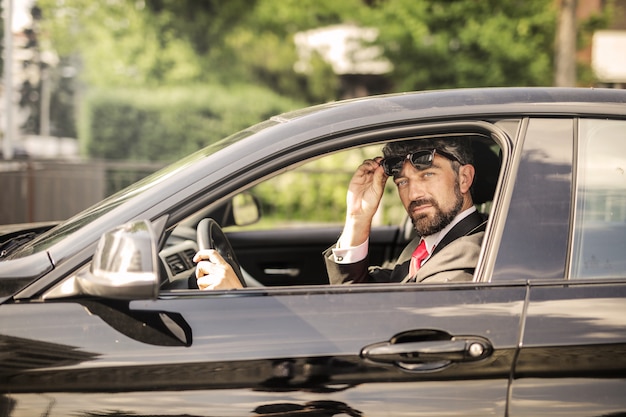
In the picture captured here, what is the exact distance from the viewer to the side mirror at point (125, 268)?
2043 mm

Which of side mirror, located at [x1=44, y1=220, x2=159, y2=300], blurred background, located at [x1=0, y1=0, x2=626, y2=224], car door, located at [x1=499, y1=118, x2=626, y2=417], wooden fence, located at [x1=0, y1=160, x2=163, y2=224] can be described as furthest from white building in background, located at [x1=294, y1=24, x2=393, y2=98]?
side mirror, located at [x1=44, y1=220, x2=159, y2=300]

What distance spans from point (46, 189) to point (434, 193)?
20.7 ft

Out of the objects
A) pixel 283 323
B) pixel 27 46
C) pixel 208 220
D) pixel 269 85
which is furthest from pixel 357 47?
pixel 283 323

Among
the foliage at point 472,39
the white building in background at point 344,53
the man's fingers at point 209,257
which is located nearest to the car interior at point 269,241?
the man's fingers at point 209,257

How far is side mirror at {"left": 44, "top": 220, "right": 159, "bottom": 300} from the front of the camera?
6.70 feet

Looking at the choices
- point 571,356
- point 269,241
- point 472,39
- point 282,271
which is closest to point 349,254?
point 571,356

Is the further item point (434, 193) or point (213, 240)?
point (213, 240)

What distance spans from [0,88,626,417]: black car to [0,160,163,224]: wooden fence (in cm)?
596

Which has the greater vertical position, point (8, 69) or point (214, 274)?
point (8, 69)

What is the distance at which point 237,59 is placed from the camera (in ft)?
60.2

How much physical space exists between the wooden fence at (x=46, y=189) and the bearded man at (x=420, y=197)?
226 inches

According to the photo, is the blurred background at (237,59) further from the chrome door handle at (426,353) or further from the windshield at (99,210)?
the chrome door handle at (426,353)

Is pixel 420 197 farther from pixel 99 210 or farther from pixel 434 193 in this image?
pixel 99 210

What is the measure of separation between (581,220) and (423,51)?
39.1 feet
